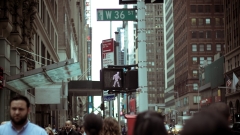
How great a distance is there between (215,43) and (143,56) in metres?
124

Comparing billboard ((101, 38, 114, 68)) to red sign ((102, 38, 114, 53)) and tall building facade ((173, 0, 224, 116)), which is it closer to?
red sign ((102, 38, 114, 53))

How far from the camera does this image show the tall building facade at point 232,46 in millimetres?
90750

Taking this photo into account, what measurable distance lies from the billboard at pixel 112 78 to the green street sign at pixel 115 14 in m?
1.38

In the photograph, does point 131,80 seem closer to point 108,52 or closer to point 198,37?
point 108,52

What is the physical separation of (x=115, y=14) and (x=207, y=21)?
408 feet

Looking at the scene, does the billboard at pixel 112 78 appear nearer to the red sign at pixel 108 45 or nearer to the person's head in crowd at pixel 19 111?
the red sign at pixel 108 45

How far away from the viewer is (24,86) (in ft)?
87.5

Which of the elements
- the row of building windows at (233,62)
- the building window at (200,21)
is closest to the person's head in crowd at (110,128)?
the row of building windows at (233,62)

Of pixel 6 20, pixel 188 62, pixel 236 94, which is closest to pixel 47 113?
pixel 6 20

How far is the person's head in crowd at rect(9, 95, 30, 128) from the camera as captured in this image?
553 cm

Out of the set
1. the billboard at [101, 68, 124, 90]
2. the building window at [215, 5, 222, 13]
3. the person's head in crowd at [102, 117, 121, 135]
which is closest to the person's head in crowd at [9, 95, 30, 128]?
the person's head in crowd at [102, 117, 121, 135]

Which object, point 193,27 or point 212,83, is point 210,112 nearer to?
point 212,83

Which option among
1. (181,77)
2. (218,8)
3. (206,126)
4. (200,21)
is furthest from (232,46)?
(206,126)

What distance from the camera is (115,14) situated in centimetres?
1182
